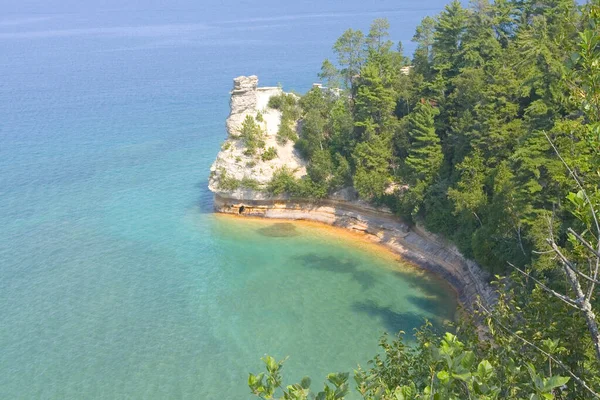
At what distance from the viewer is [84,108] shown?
71125 millimetres

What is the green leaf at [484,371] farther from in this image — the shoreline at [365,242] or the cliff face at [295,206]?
the cliff face at [295,206]

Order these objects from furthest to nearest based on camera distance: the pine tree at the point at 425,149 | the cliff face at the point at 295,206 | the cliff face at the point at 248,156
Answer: the cliff face at the point at 248,156
the pine tree at the point at 425,149
the cliff face at the point at 295,206

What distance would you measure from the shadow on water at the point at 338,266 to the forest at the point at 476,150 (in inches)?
195

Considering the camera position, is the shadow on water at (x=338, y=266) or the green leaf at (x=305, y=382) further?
the shadow on water at (x=338, y=266)

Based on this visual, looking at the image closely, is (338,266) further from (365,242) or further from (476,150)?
(476,150)

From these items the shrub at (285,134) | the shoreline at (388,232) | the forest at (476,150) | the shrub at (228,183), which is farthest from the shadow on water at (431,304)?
the shrub at (285,134)

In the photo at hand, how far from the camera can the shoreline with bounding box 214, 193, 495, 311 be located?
28703mm

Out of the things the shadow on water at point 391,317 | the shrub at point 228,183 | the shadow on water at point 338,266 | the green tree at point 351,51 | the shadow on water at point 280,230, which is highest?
the green tree at point 351,51

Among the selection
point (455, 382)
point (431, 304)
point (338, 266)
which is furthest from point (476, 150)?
point (455, 382)

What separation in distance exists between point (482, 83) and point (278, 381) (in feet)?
92.3

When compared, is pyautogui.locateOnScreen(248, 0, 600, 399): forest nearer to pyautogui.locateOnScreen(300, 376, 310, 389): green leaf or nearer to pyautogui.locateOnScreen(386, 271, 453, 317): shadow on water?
pyautogui.locateOnScreen(300, 376, 310, 389): green leaf

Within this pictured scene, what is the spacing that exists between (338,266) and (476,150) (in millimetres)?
10362

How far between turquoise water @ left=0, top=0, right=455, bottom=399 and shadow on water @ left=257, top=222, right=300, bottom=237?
0.48 feet

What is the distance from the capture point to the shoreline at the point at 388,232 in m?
28.7
